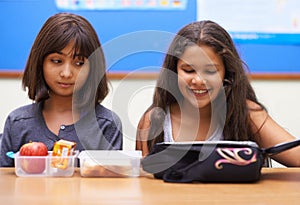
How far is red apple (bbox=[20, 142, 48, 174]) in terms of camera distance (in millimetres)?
896

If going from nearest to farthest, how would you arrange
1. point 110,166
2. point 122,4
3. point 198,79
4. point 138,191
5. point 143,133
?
point 138,191
point 110,166
point 198,79
point 143,133
point 122,4

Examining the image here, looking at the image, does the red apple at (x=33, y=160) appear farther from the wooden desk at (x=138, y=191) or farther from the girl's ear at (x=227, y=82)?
the girl's ear at (x=227, y=82)

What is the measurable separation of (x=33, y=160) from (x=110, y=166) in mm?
149

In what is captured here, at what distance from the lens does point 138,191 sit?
78cm

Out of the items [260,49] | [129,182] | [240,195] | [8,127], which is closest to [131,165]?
[129,182]

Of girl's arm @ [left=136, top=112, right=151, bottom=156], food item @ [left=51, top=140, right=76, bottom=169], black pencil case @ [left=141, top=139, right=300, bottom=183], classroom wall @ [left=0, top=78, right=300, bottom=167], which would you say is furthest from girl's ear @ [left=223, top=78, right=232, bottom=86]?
classroom wall @ [left=0, top=78, right=300, bottom=167]

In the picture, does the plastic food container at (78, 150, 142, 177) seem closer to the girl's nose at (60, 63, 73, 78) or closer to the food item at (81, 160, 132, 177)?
the food item at (81, 160, 132, 177)

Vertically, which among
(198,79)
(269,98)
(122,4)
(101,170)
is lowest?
(269,98)

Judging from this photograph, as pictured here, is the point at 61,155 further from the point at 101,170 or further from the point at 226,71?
the point at 226,71

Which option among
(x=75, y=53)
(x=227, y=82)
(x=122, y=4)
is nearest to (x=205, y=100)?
(x=227, y=82)

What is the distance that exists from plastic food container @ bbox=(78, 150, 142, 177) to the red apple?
0.24 ft

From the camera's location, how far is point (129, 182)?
85cm

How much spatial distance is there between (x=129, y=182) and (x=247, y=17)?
1128 millimetres

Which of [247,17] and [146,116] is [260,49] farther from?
[146,116]
